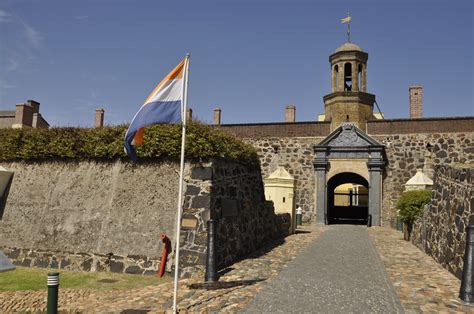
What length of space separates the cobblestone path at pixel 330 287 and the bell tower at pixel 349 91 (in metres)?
13.2

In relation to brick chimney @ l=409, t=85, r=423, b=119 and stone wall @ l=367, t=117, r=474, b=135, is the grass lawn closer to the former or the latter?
stone wall @ l=367, t=117, r=474, b=135

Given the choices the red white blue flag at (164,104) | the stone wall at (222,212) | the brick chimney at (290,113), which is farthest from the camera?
the brick chimney at (290,113)

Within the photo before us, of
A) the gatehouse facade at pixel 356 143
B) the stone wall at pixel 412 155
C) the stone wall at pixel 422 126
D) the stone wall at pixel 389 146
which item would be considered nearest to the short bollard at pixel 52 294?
the gatehouse facade at pixel 356 143

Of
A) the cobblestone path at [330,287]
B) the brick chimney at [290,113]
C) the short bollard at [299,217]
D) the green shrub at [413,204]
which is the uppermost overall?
the brick chimney at [290,113]

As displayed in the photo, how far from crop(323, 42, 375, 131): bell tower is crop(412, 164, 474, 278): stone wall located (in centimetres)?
1160

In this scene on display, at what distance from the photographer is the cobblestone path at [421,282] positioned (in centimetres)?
612

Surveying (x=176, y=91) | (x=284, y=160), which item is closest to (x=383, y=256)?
(x=176, y=91)

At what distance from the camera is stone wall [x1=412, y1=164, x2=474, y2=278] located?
8141 millimetres

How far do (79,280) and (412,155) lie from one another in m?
18.5

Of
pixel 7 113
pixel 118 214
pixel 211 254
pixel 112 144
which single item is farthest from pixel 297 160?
pixel 7 113

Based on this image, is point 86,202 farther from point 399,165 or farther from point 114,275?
point 399,165

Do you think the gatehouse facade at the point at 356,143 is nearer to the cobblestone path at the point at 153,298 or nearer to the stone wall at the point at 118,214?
the stone wall at the point at 118,214

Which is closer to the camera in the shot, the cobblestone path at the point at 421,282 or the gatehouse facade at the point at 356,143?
the cobblestone path at the point at 421,282

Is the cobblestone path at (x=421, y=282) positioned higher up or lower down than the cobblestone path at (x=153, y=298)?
higher up
